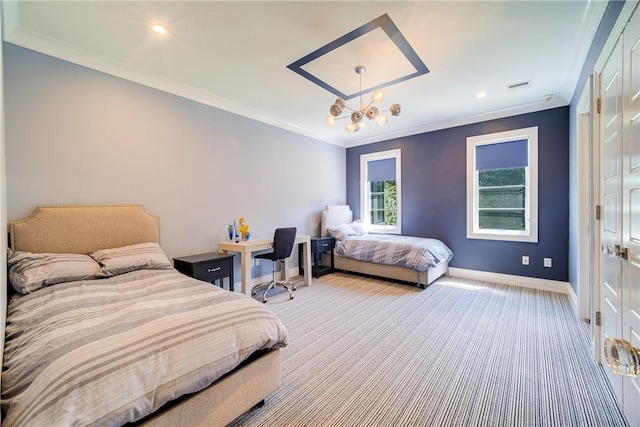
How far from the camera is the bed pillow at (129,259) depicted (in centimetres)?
231

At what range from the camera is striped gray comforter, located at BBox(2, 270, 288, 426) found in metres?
0.99

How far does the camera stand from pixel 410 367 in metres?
2.05

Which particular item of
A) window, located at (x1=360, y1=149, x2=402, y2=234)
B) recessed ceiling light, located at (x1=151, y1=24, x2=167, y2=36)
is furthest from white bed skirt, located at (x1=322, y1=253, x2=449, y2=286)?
recessed ceiling light, located at (x1=151, y1=24, x2=167, y2=36)

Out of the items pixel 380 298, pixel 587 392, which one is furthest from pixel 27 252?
pixel 587 392

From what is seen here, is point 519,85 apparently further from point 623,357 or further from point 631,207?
point 623,357

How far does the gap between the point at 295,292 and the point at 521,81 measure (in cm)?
396

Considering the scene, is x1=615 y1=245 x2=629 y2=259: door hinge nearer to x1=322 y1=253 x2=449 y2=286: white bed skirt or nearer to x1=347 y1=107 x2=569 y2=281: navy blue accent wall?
x1=322 y1=253 x2=449 y2=286: white bed skirt

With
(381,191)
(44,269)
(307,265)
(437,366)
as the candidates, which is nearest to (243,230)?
(307,265)

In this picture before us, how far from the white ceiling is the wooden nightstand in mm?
2028

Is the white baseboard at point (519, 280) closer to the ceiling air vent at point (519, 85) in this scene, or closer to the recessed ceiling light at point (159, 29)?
the ceiling air vent at point (519, 85)

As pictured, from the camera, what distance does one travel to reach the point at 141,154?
9.65 ft

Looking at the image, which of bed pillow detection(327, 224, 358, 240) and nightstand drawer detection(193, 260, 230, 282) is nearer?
nightstand drawer detection(193, 260, 230, 282)

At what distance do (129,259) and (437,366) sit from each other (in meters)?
2.80

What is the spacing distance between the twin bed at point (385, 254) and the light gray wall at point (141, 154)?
98cm
